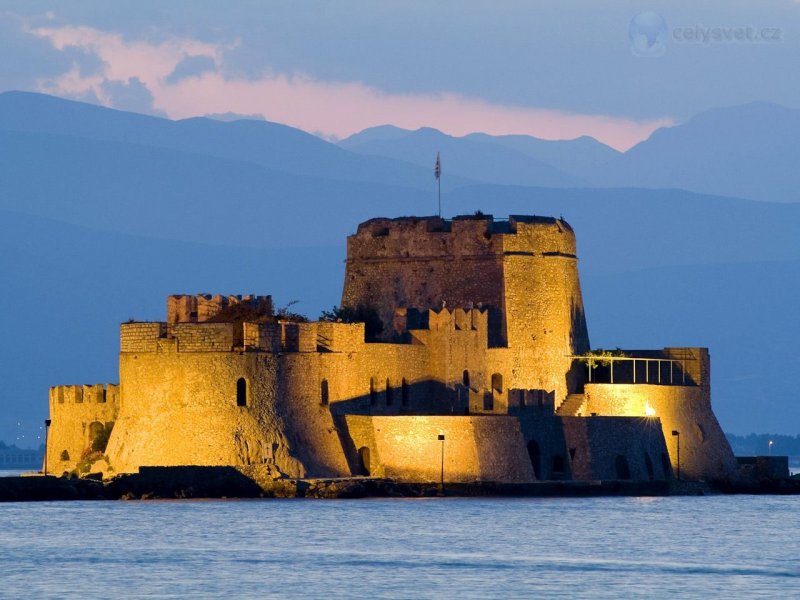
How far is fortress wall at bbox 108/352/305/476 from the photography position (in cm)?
7956

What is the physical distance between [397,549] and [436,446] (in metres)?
14.6

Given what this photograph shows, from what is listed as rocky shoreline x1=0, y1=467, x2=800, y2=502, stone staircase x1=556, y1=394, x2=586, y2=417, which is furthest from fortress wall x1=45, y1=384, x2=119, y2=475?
stone staircase x1=556, y1=394, x2=586, y2=417

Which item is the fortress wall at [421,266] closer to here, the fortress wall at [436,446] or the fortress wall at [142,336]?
the fortress wall at [436,446]

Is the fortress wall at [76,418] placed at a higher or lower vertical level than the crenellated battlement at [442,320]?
lower

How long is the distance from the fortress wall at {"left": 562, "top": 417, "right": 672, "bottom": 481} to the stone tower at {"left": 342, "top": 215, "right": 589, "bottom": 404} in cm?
376

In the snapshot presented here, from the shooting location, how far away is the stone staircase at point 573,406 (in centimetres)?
8944

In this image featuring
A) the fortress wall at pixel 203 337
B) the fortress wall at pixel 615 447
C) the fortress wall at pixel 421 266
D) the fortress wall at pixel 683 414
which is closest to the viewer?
the fortress wall at pixel 203 337

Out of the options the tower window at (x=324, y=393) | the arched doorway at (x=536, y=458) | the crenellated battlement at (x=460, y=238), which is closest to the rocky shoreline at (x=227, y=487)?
the arched doorway at (x=536, y=458)

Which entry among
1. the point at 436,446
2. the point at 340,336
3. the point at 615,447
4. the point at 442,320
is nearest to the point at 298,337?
the point at 340,336

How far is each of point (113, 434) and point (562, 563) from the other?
23.2 meters

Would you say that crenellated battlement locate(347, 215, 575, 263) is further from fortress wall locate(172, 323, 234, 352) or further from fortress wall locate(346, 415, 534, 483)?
fortress wall locate(172, 323, 234, 352)

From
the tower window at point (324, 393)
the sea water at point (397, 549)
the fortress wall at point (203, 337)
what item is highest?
the fortress wall at point (203, 337)

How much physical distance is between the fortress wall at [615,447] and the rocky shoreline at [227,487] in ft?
4.61

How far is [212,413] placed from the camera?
261ft
